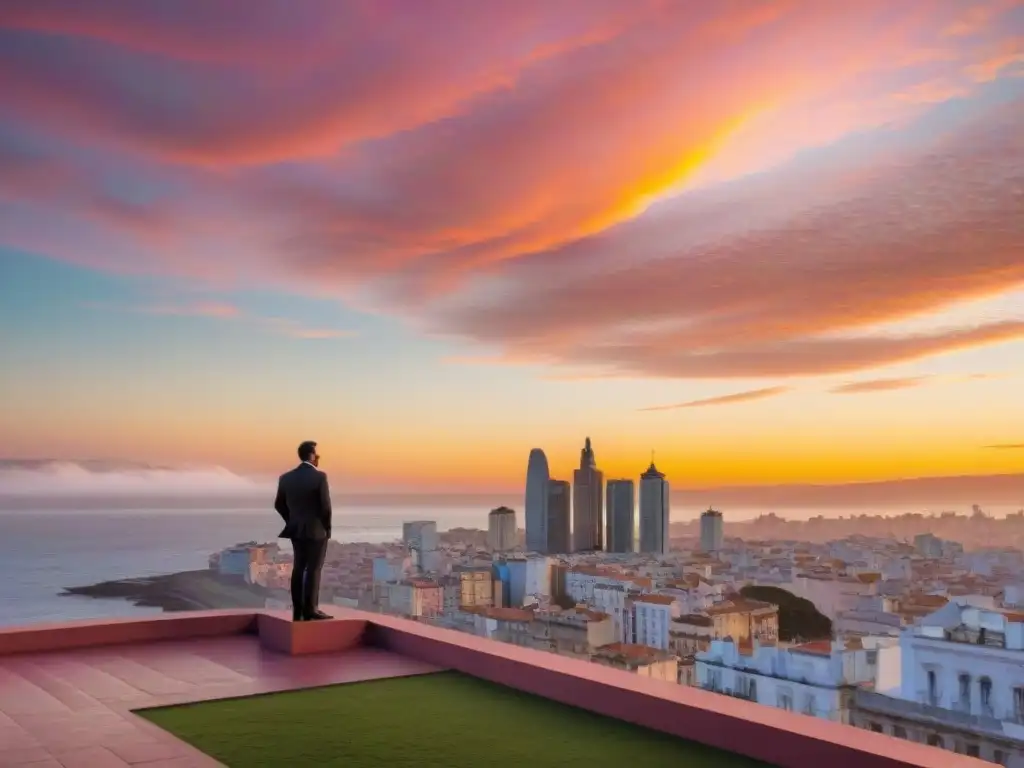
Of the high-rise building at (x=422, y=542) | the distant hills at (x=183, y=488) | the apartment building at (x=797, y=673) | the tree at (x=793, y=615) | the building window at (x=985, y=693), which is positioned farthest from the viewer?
the high-rise building at (x=422, y=542)

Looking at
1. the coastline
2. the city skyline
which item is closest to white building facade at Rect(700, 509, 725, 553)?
the city skyline

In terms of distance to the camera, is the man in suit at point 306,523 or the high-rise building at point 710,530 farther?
the high-rise building at point 710,530

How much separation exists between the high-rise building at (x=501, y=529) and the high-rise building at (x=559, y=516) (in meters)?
0.85

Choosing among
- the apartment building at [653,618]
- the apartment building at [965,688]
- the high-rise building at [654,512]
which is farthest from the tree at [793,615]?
the apartment building at [965,688]

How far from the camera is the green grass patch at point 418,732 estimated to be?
9.55 ft

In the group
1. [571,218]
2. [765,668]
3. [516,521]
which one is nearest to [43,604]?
[765,668]

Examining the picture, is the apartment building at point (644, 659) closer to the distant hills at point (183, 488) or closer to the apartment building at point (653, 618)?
the apartment building at point (653, 618)

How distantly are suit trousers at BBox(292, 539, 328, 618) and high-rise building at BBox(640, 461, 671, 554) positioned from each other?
12.9 m

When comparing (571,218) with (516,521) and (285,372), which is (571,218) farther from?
(516,521)

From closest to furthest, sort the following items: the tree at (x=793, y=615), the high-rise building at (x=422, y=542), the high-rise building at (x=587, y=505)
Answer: the tree at (x=793, y=615) < the high-rise building at (x=422, y=542) < the high-rise building at (x=587, y=505)

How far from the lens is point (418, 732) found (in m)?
3.25

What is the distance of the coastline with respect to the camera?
23.9ft

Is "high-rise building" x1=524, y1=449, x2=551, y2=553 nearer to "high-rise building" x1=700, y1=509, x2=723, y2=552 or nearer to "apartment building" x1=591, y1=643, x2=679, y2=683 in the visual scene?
"high-rise building" x1=700, y1=509, x2=723, y2=552

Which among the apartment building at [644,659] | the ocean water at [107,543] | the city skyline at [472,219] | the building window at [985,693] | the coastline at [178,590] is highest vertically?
the city skyline at [472,219]
